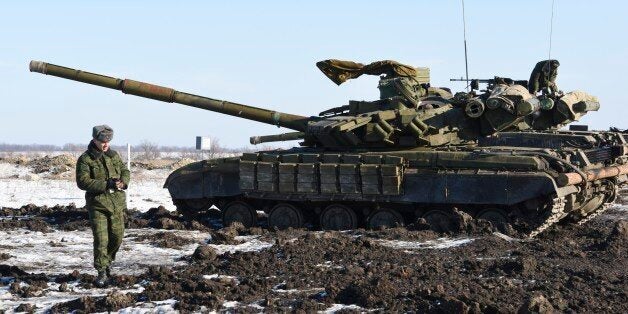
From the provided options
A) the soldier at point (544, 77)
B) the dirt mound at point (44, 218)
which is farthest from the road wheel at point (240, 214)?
the soldier at point (544, 77)

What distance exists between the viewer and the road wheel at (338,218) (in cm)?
1705

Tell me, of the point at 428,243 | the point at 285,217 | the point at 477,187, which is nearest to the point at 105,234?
the point at 428,243

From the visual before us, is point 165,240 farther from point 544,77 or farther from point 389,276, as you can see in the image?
point 544,77

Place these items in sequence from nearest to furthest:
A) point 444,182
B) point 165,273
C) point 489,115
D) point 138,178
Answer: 1. point 165,273
2. point 444,182
3. point 489,115
4. point 138,178

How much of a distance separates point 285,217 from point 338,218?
3.55 feet

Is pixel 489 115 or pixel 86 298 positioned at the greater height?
pixel 489 115

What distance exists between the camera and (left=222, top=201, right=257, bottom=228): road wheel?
18.1 m

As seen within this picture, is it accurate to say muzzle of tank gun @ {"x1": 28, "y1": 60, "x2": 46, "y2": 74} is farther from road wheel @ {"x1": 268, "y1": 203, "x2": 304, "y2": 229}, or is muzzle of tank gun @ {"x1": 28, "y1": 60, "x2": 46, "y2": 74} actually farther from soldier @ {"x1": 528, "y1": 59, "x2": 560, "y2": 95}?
soldier @ {"x1": 528, "y1": 59, "x2": 560, "y2": 95}

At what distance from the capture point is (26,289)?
33.9 ft

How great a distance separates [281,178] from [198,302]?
306 inches

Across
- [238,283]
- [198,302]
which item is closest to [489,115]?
[238,283]

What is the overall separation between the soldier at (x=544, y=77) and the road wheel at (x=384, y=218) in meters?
7.14

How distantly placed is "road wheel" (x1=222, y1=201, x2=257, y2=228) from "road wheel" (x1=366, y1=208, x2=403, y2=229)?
8.15 feet

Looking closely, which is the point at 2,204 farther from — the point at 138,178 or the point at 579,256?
the point at 579,256
